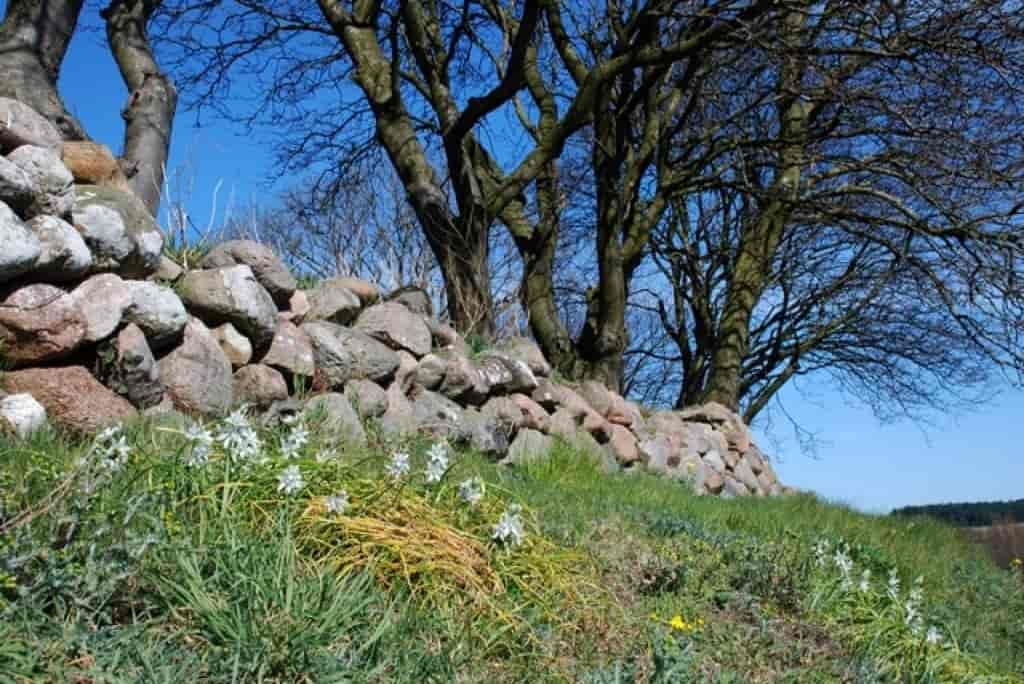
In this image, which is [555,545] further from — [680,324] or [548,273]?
[680,324]

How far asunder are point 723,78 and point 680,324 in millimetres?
4530

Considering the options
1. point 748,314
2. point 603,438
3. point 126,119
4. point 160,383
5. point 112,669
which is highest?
point 748,314

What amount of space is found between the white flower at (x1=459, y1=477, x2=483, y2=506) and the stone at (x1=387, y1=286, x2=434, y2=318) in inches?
147

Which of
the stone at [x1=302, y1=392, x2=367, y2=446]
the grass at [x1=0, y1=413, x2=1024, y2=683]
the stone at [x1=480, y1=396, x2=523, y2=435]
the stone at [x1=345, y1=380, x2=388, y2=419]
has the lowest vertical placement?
the grass at [x1=0, y1=413, x2=1024, y2=683]

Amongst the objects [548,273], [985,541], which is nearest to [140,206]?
[548,273]

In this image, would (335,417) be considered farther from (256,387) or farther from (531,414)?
(531,414)

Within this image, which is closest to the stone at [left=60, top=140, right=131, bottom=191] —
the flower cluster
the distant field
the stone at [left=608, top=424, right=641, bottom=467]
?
the flower cluster

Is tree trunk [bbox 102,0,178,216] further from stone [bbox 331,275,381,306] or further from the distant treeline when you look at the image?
the distant treeline

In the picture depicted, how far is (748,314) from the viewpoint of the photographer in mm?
12789

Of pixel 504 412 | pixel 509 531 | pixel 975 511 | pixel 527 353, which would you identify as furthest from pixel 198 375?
pixel 975 511

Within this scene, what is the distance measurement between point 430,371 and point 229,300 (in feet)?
5.21

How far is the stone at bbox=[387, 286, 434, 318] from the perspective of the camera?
7.09 metres

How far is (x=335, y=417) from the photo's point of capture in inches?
A: 195

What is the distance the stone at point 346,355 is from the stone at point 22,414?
65.9 inches
